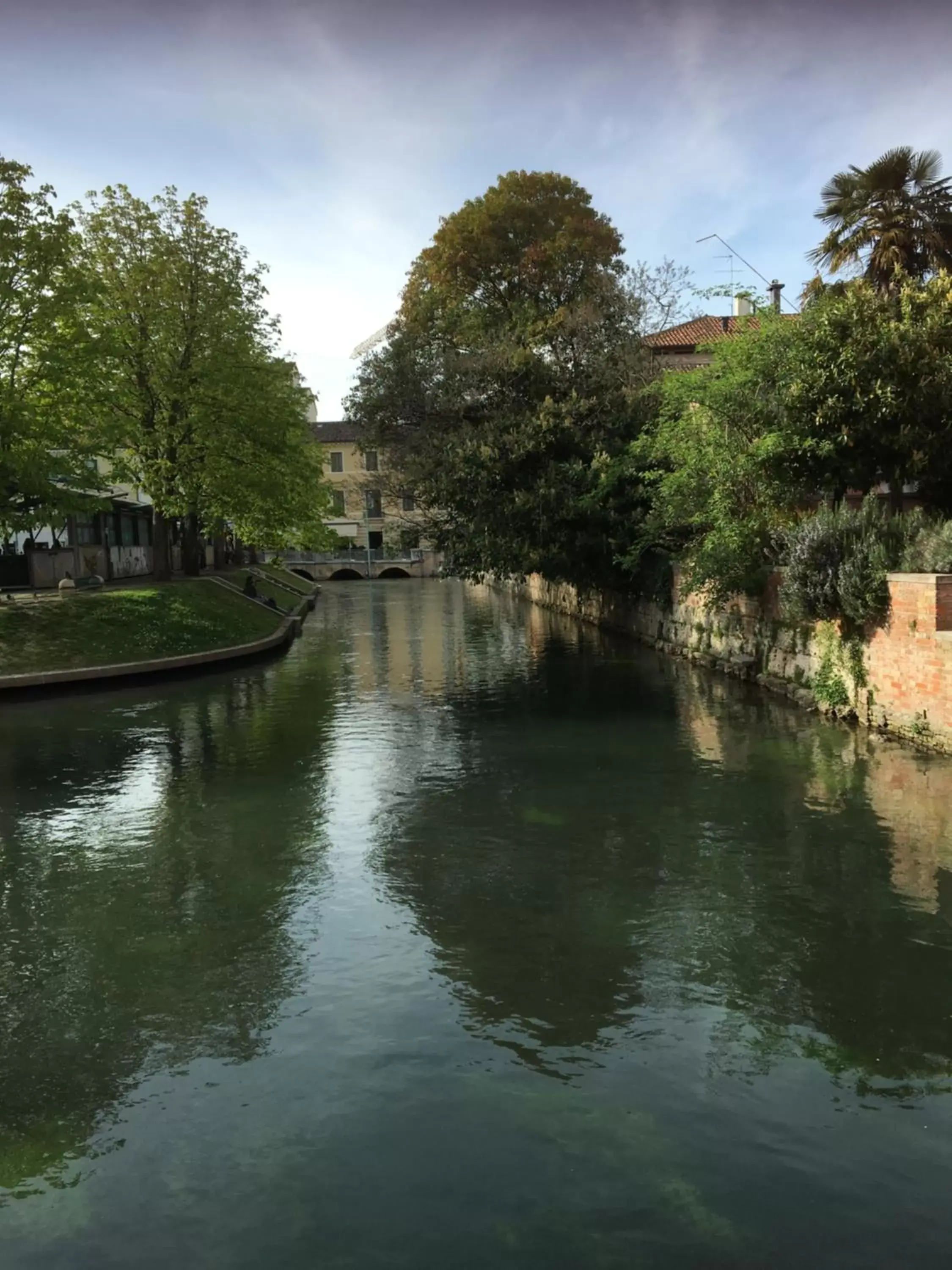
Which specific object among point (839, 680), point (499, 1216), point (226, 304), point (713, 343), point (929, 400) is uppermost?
point (226, 304)

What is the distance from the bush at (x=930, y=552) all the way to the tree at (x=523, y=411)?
453 inches

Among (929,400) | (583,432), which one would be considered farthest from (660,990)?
(583,432)

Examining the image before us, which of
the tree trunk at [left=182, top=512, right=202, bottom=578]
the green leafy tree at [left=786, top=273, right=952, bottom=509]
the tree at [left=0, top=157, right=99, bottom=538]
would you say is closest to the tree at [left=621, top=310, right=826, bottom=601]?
the green leafy tree at [left=786, top=273, right=952, bottom=509]

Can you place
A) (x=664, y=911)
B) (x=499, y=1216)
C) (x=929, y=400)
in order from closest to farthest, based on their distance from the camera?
(x=499, y=1216) → (x=664, y=911) → (x=929, y=400)

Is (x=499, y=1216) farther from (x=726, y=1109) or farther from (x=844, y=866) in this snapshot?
(x=844, y=866)

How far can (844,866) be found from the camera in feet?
28.5

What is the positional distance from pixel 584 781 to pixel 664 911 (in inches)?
163

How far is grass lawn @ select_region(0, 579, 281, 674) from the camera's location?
20859 millimetres

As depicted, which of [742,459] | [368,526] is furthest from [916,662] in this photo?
[368,526]

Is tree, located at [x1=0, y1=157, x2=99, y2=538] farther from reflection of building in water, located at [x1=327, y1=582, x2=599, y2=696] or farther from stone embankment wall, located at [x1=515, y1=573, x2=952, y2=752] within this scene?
stone embankment wall, located at [x1=515, y1=573, x2=952, y2=752]

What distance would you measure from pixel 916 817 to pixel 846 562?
16.8 feet

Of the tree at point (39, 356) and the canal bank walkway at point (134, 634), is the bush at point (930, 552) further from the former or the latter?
the tree at point (39, 356)

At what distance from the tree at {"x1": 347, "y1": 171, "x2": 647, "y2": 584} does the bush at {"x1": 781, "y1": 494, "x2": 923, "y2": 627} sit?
32.7ft

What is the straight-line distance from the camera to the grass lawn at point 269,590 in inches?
1507
